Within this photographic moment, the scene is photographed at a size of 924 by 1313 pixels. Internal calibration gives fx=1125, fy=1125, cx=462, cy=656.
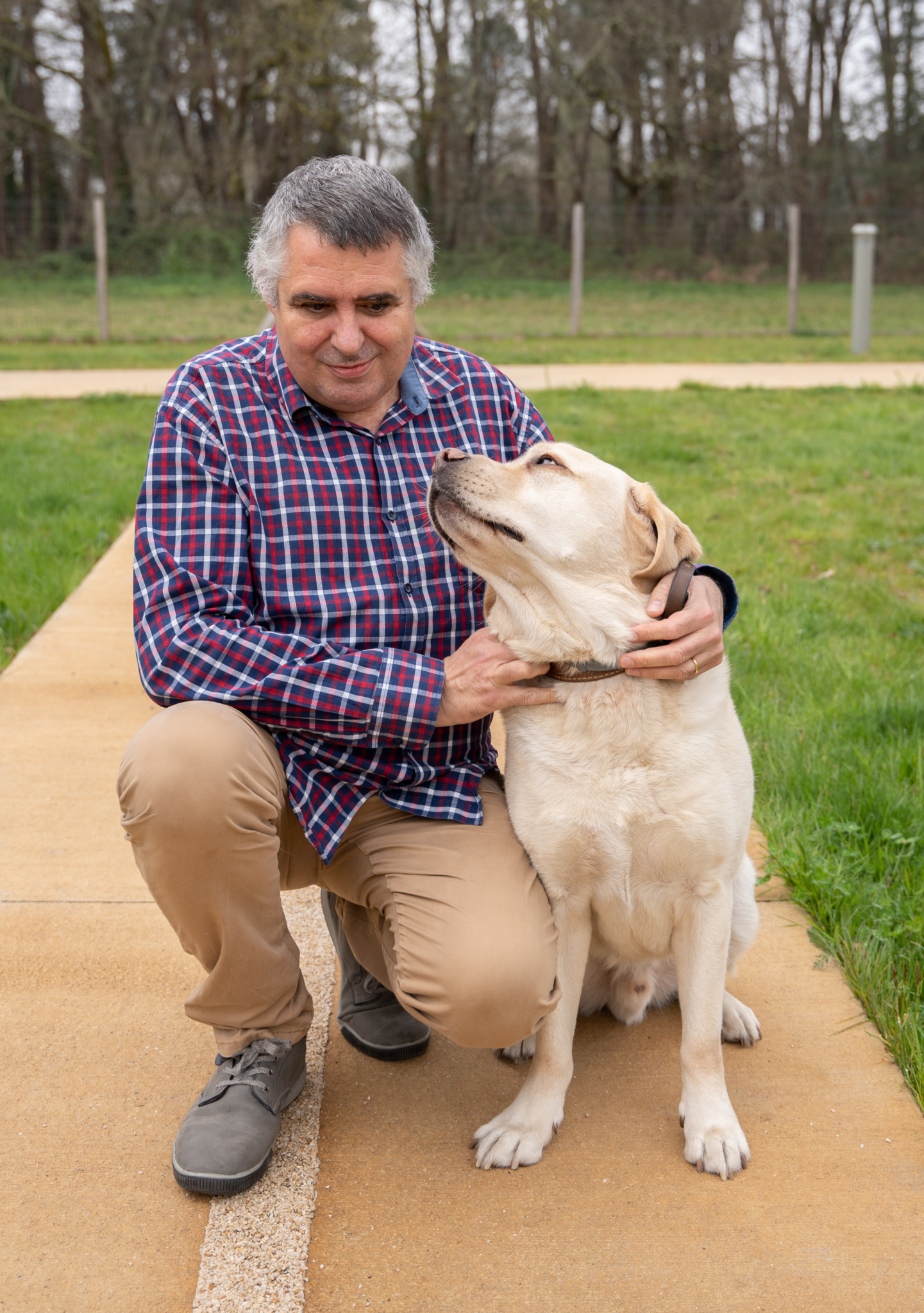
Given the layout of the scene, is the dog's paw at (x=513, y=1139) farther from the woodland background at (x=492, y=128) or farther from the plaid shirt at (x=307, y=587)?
the woodland background at (x=492, y=128)

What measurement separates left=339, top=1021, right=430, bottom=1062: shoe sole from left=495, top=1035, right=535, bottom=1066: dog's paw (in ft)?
0.60

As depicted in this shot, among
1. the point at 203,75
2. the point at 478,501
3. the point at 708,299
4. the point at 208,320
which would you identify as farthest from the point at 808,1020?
the point at 203,75

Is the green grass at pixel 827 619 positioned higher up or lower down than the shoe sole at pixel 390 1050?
higher up

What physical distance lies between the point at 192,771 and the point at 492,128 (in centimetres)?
3173

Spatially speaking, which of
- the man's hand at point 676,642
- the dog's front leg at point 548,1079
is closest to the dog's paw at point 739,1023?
the dog's front leg at point 548,1079

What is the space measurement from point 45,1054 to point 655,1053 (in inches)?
52.3

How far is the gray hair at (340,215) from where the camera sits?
2283 millimetres

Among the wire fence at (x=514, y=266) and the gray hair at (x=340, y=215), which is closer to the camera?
the gray hair at (x=340, y=215)

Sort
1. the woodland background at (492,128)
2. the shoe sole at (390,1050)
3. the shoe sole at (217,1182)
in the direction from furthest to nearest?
the woodland background at (492,128), the shoe sole at (390,1050), the shoe sole at (217,1182)

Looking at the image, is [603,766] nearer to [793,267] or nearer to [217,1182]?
[217,1182]

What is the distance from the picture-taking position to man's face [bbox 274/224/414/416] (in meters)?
2.31

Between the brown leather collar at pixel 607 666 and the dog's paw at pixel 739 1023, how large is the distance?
0.83 m

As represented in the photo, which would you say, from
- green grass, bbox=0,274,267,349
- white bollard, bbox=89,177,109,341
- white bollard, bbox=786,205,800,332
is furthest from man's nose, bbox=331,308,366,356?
white bollard, bbox=786,205,800,332

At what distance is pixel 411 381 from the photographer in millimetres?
2523
